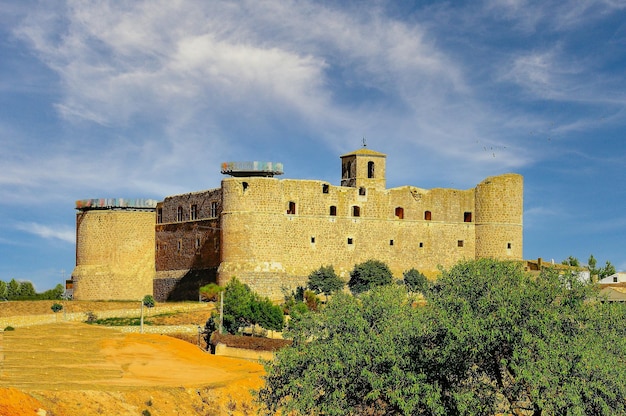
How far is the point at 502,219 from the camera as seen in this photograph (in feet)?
222

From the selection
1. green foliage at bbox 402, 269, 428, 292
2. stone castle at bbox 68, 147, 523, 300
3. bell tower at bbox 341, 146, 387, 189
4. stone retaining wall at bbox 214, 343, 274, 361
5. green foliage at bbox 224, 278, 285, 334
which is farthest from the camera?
bell tower at bbox 341, 146, 387, 189

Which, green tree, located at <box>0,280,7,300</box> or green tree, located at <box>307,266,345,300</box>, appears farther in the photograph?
green tree, located at <box>0,280,7,300</box>

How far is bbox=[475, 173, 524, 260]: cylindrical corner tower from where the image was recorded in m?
67.5

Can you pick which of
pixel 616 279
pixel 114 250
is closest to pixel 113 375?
pixel 114 250

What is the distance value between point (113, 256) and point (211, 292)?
38.1ft

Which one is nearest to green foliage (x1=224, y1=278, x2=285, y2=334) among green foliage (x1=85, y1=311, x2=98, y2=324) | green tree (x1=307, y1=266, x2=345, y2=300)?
green tree (x1=307, y1=266, x2=345, y2=300)

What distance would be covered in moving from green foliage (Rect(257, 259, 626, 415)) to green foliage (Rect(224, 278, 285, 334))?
71.8ft

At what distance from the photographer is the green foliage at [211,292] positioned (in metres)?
60.6

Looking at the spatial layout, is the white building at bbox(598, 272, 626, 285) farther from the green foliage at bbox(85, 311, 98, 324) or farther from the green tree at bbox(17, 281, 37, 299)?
the green tree at bbox(17, 281, 37, 299)

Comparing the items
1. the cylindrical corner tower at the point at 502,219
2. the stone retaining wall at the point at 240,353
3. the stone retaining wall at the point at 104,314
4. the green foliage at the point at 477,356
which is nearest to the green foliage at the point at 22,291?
the stone retaining wall at the point at 104,314

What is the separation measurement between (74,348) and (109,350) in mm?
1774

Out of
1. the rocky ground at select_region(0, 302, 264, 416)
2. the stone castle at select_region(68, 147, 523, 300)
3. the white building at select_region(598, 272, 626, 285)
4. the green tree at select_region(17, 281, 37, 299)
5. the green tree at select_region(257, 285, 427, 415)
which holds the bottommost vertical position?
the rocky ground at select_region(0, 302, 264, 416)

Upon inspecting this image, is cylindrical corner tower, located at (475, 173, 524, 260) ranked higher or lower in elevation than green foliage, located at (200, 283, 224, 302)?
higher

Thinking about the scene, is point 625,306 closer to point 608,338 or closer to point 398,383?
point 608,338
